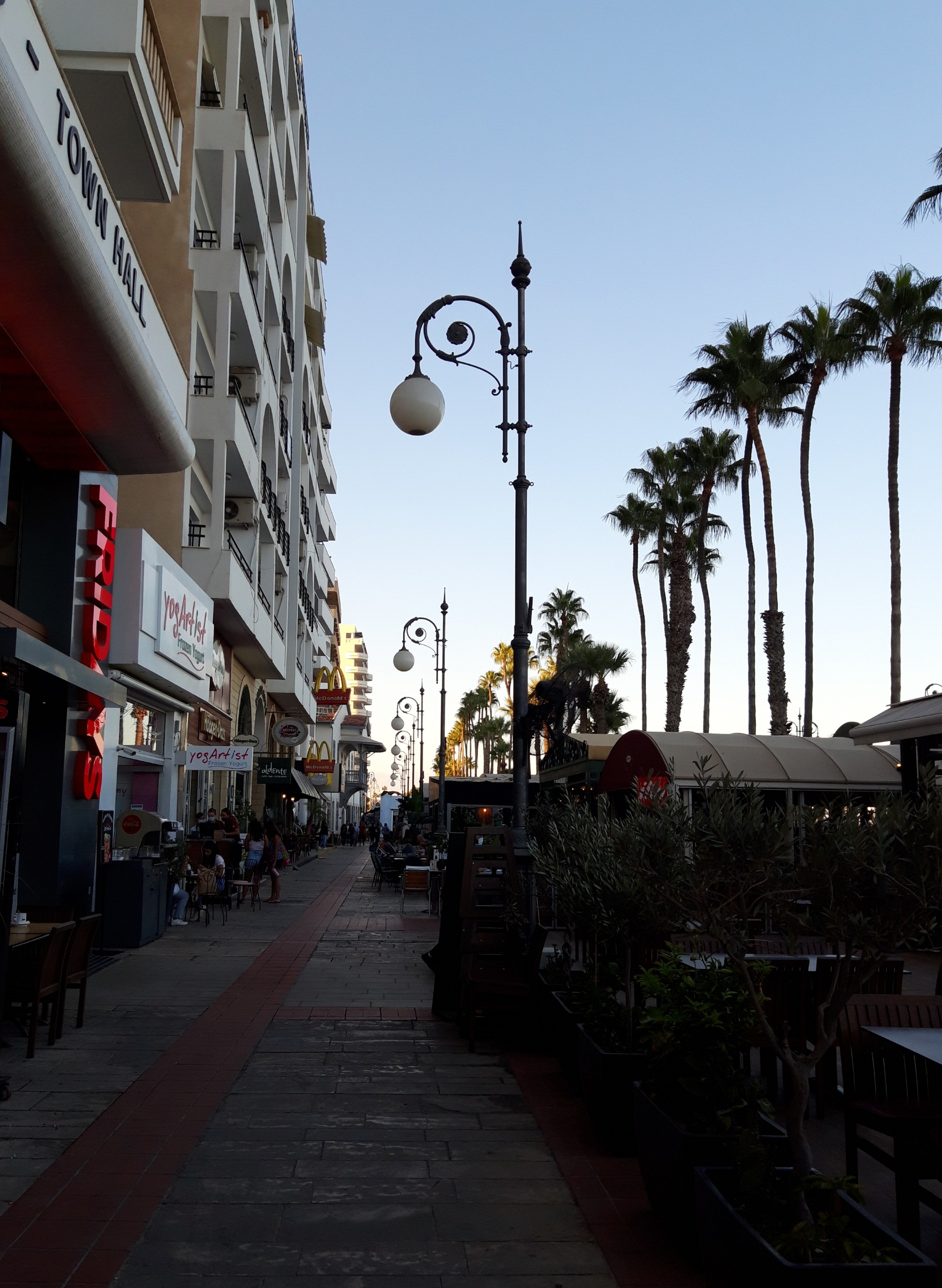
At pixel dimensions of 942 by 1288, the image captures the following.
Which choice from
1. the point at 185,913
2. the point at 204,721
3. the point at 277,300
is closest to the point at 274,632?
the point at 204,721

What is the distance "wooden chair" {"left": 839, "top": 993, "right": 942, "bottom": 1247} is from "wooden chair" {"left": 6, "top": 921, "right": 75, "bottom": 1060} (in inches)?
223

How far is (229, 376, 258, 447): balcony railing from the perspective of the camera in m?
23.6

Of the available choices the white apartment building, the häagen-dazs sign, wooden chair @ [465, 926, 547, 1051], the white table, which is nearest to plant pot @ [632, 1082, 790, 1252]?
the white table

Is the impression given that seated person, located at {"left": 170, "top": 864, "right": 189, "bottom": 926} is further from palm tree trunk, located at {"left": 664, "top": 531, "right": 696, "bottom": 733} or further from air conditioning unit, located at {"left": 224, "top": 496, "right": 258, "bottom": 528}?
palm tree trunk, located at {"left": 664, "top": 531, "right": 696, "bottom": 733}

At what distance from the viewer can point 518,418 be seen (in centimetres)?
1079

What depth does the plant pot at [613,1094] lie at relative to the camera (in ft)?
18.4

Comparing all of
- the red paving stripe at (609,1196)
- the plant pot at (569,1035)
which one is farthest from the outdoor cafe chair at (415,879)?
the red paving stripe at (609,1196)

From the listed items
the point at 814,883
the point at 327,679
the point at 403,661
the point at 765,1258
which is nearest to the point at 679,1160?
the point at 765,1258

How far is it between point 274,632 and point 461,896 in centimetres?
2304

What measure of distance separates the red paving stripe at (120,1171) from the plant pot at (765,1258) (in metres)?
2.35

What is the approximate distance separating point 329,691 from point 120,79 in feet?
130

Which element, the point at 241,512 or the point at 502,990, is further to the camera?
the point at 241,512

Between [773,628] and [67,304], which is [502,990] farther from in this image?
[773,628]

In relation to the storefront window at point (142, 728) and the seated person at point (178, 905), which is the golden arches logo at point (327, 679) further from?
the seated person at point (178, 905)
